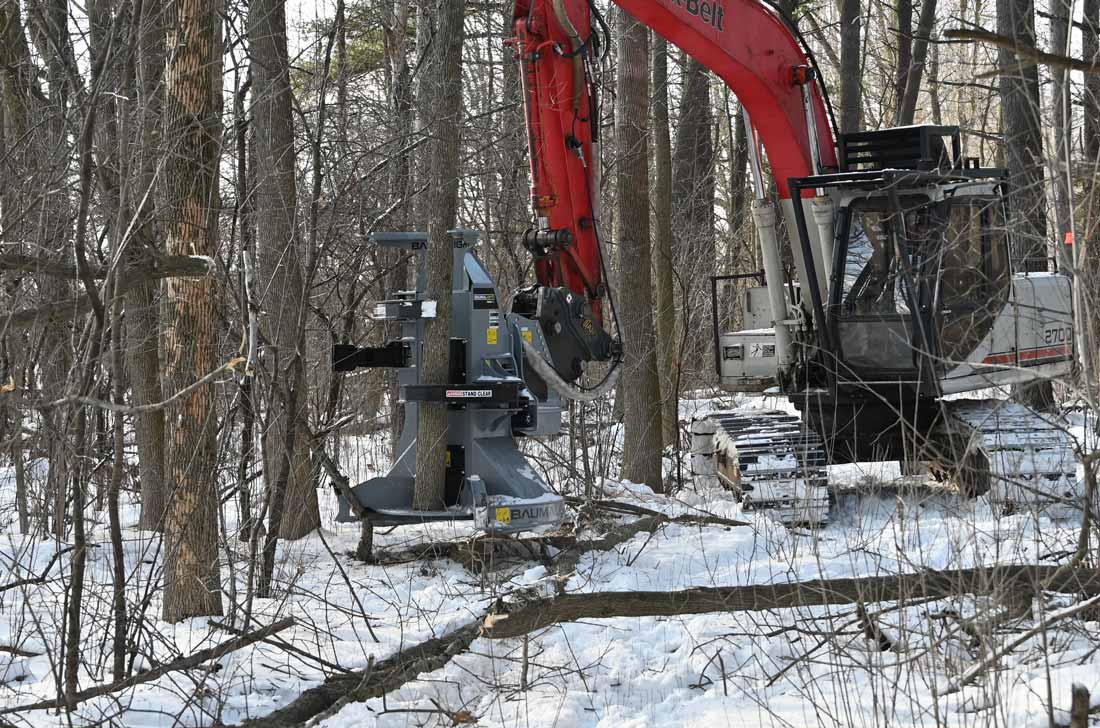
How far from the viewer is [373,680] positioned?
5.11 meters

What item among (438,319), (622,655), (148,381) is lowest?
(622,655)

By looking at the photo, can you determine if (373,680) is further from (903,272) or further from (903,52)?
(903,52)

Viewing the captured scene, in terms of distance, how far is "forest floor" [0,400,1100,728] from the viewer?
4457 millimetres

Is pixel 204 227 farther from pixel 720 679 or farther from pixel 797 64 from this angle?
pixel 797 64

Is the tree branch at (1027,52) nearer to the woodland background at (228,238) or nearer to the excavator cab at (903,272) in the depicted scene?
the woodland background at (228,238)

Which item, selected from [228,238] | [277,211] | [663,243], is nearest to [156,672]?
[277,211]

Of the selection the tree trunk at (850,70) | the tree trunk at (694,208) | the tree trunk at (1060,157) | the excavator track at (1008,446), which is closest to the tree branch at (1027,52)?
the tree trunk at (1060,157)

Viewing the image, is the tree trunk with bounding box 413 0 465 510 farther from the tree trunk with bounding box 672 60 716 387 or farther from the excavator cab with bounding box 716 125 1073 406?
the tree trunk with bounding box 672 60 716 387

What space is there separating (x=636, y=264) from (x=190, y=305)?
18.0 feet

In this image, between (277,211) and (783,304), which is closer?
(277,211)

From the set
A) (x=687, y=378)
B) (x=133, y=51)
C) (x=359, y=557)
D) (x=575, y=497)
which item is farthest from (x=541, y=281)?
(x=687, y=378)

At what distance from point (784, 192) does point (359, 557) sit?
4345mm

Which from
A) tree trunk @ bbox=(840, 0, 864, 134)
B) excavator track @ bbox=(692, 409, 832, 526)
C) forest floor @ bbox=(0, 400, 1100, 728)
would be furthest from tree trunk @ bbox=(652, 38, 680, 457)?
forest floor @ bbox=(0, 400, 1100, 728)

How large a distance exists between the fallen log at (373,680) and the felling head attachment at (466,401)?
191cm
